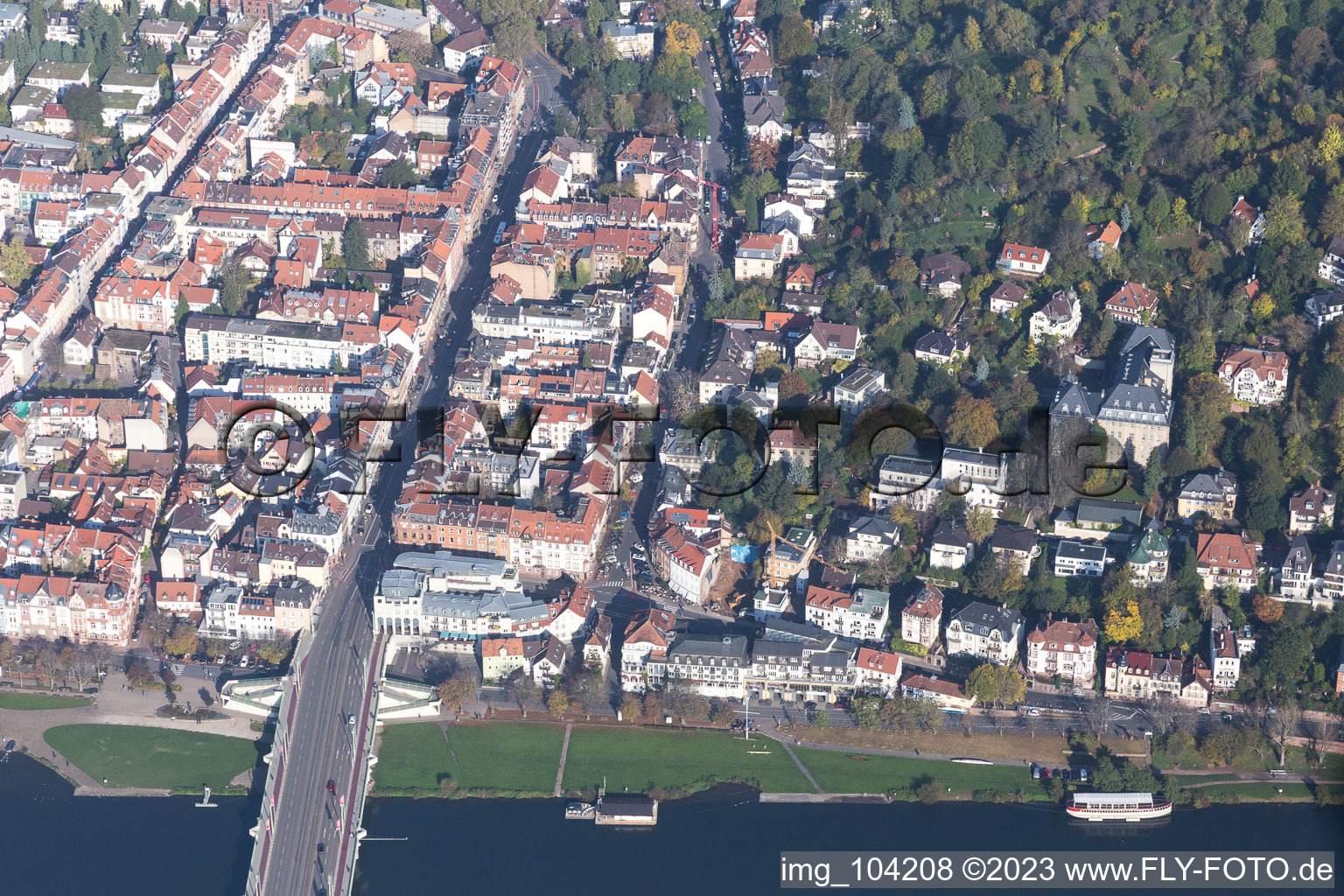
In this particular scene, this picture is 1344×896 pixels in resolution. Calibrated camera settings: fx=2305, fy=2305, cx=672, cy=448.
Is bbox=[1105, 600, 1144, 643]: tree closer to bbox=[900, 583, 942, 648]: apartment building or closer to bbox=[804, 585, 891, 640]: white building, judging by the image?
bbox=[900, 583, 942, 648]: apartment building

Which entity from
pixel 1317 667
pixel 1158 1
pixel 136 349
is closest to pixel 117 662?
pixel 136 349

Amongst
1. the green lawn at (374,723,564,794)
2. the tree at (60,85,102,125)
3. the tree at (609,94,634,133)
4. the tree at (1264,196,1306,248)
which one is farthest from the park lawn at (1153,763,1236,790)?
the tree at (60,85,102,125)

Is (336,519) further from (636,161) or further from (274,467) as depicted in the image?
(636,161)

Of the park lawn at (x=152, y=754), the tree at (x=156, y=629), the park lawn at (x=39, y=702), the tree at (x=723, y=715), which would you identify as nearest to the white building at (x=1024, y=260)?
the tree at (x=723, y=715)

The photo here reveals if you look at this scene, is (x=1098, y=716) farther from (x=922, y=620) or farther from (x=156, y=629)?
(x=156, y=629)

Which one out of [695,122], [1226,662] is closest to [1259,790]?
[1226,662]

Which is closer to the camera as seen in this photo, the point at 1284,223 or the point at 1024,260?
the point at 1284,223
